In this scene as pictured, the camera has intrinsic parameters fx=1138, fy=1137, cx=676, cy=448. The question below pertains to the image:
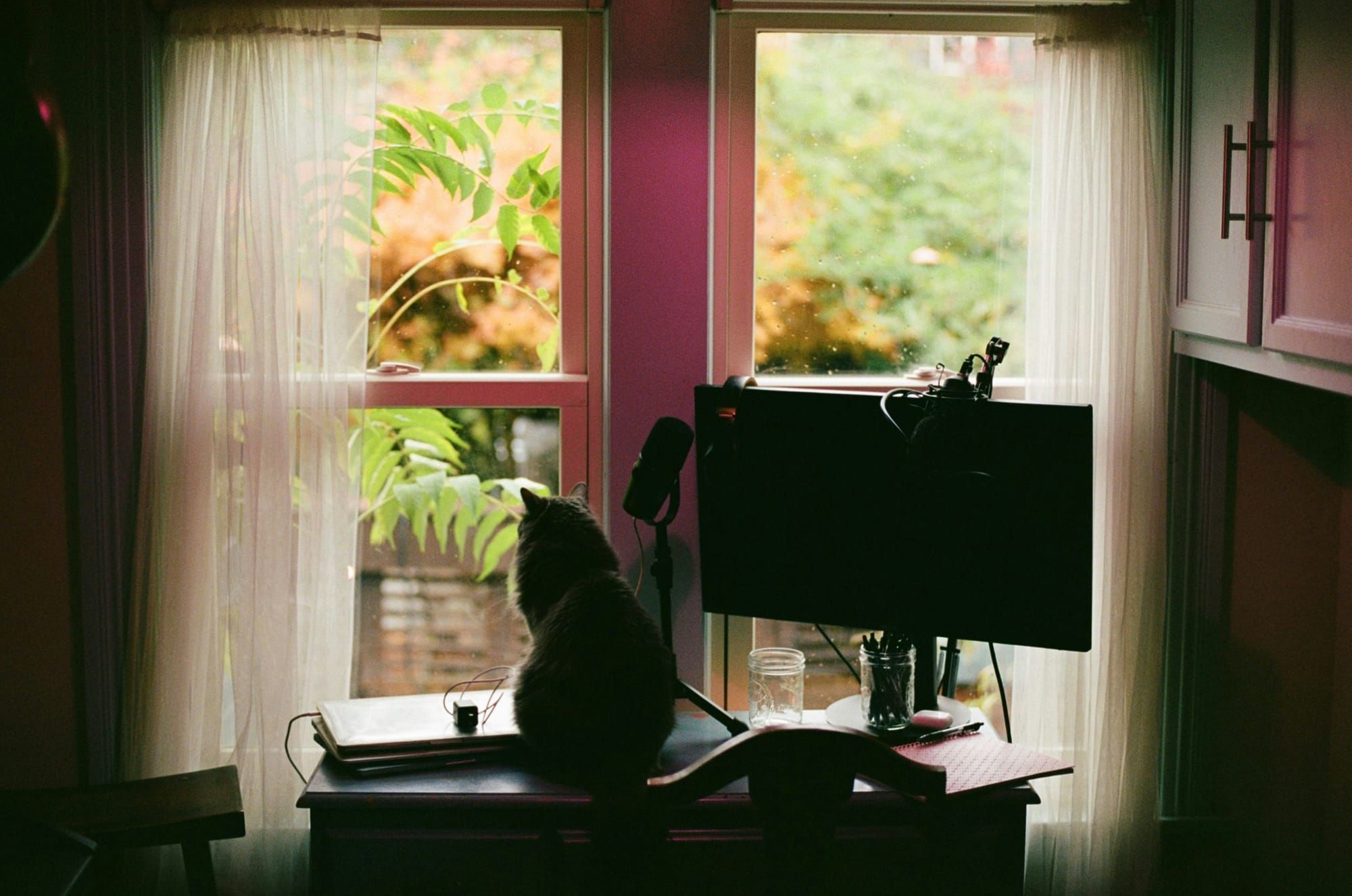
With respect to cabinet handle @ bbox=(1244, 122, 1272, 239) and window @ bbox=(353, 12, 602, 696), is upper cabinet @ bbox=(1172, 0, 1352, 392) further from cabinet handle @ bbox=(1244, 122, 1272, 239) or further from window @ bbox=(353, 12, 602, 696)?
window @ bbox=(353, 12, 602, 696)

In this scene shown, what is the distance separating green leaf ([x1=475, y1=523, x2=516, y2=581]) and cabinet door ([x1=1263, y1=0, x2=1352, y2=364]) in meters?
1.45

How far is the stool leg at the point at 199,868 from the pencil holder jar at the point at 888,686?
1096mm

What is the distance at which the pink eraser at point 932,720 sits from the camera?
6.25ft

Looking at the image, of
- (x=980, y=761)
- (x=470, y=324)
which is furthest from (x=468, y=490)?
(x=980, y=761)

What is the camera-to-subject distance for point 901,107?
231 cm

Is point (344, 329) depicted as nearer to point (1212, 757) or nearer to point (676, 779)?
point (676, 779)

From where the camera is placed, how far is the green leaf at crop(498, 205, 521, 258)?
2332mm

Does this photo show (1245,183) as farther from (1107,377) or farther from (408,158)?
(408,158)

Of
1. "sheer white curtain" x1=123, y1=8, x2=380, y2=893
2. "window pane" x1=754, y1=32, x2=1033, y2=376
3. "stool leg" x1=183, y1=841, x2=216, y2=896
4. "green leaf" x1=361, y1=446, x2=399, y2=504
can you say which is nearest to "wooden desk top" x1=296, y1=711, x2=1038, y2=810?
"stool leg" x1=183, y1=841, x2=216, y2=896

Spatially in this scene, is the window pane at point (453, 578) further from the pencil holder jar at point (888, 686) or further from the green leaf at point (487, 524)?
the pencil holder jar at point (888, 686)

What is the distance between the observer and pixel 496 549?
2381 mm

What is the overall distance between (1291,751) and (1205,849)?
0.27 m

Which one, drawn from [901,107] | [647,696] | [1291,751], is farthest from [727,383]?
[1291,751]

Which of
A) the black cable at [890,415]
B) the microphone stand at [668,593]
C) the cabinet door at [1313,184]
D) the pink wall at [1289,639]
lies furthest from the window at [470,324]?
the pink wall at [1289,639]
